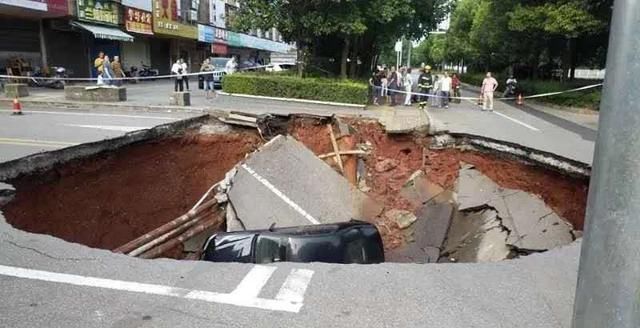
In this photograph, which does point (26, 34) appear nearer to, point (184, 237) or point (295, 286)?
point (184, 237)

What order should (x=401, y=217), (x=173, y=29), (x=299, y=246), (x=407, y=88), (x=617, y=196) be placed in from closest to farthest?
(x=617, y=196) → (x=299, y=246) → (x=401, y=217) → (x=407, y=88) → (x=173, y=29)

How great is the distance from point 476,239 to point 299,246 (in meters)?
4.18

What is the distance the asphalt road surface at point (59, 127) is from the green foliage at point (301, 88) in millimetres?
4506

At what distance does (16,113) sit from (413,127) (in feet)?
34.8

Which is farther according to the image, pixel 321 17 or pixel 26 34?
pixel 26 34

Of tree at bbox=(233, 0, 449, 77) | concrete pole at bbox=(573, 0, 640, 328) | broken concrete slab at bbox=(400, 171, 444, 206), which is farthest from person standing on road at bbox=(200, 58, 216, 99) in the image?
concrete pole at bbox=(573, 0, 640, 328)

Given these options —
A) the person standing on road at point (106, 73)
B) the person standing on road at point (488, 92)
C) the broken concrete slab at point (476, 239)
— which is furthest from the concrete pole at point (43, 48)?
the broken concrete slab at point (476, 239)

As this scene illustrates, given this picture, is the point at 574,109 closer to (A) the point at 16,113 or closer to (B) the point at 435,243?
(B) the point at 435,243

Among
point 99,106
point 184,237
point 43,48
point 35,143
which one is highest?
point 43,48

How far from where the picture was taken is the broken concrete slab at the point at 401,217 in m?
9.86

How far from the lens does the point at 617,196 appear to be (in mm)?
1932

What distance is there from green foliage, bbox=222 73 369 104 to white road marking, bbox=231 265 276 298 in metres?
13.8

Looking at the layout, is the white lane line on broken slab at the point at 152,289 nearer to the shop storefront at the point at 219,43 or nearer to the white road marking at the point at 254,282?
the white road marking at the point at 254,282

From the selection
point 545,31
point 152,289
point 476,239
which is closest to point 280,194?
point 476,239
